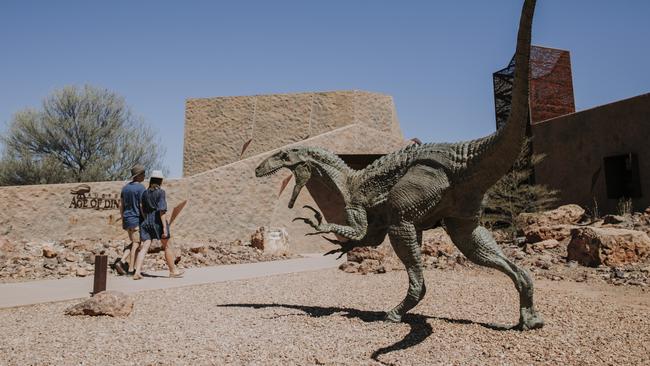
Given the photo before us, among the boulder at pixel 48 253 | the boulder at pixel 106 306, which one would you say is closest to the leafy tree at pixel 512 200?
the boulder at pixel 106 306

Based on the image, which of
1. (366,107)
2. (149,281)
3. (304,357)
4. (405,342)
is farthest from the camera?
(366,107)

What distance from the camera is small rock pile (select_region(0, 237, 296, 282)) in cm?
786

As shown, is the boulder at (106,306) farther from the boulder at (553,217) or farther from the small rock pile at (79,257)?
the boulder at (553,217)

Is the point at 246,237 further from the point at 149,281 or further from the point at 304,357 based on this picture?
the point at 304,357

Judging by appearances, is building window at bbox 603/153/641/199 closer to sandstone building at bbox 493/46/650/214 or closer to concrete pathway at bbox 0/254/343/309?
sandstone building at bbox 493/46/650/214

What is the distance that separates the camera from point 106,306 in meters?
4.43

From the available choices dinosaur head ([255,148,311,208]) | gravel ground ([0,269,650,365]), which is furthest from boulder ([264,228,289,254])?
dinosaur head ([255,148,311,208])

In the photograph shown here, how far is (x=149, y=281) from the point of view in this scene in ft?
Answer: 22.0

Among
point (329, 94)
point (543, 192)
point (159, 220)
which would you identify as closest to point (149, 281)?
point (159, 220)

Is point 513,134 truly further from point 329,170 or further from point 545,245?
point 545,245

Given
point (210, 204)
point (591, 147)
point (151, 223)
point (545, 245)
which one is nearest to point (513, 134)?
point (151, 223)

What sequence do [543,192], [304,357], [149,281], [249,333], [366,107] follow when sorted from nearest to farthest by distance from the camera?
[304,357] < [249,333] < [149,281] < [543,192] < [366,107]

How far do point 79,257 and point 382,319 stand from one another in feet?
24.8

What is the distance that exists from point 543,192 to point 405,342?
10131 millimetres
